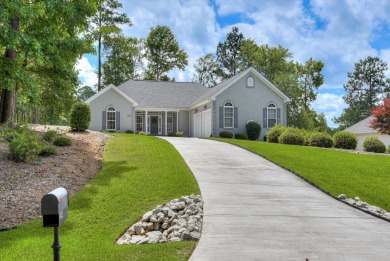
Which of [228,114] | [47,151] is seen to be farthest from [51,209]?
[228,114]

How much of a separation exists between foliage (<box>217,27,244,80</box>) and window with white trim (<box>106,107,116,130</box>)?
27364 millimetres

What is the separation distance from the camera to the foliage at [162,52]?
48.9 m

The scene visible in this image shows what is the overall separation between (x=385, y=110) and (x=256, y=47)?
91.8ft

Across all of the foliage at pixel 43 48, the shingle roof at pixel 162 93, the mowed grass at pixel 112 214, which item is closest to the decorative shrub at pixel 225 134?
the shingle roof at pixel 162 93

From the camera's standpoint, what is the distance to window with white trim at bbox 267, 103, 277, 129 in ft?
97.2

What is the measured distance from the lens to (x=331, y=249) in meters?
5.73

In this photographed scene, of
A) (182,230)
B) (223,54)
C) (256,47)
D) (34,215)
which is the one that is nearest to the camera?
(182,230)

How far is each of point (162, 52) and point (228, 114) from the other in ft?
77.4

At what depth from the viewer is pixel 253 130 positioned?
93.2 feet

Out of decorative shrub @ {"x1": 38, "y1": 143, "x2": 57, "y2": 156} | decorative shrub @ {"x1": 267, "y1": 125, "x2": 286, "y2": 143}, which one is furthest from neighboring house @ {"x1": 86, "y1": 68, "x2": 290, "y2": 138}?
decorative shrub @ {"x1": 38, "y1": 143, "x2": 57, "y2": 156}

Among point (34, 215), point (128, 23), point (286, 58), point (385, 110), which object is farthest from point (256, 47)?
point (34, 215)

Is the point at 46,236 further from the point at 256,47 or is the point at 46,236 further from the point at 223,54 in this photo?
the point at 223,54

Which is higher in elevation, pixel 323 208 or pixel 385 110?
pixel 385 110

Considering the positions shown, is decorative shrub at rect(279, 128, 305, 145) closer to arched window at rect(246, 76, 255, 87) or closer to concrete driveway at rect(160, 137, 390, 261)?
arched window at rect(246, 76, 255, 87)
